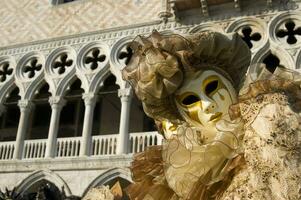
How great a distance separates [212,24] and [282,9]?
1.07m

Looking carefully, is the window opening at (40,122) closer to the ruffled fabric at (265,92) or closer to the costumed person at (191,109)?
the costumed person at (191,109)

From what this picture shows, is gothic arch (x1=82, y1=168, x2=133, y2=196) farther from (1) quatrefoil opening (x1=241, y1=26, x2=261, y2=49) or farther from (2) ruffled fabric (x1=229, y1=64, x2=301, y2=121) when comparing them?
(2) ruffled fabric (x1=229, y1=64, x2=301, y2=121)

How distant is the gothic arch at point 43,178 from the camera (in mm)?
7594

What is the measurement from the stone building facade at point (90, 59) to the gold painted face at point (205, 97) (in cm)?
527

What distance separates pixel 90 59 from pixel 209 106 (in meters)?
7.04

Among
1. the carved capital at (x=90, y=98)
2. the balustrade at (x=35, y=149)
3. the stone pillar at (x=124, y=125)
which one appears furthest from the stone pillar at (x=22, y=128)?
the stone pillar at (x=124, y=125)

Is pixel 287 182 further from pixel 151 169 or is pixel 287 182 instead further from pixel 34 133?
pixel 34 133

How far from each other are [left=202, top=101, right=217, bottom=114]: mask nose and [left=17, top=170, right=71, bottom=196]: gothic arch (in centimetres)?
637

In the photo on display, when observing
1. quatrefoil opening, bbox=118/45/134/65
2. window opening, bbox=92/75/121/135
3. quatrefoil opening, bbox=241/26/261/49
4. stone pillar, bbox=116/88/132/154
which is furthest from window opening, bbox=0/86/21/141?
quatrefoil opening, bbox=241/26/261/49

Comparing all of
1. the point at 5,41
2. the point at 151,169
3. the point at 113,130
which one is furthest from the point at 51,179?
the point at 151,169

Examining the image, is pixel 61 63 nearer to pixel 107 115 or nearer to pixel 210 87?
pixel 107 115

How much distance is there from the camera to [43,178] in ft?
25.7

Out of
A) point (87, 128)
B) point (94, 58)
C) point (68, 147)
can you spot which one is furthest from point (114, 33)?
point (68, 147)

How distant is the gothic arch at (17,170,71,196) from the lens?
7594mm
